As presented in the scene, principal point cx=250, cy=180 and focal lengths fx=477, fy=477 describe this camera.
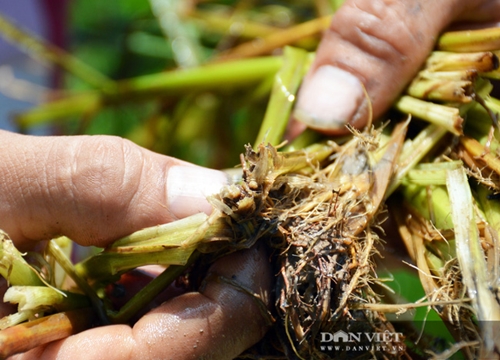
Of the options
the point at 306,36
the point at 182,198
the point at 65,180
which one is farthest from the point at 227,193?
the point at 306,36

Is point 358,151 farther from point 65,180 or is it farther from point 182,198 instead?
point 65,180

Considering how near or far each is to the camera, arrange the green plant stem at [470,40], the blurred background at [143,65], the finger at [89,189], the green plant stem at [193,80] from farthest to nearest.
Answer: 1. the blurred background at [143,65]
2. the green plant stem at [193,80]
3. the green plant stem at [470,40]
4. the finger at [89,189]

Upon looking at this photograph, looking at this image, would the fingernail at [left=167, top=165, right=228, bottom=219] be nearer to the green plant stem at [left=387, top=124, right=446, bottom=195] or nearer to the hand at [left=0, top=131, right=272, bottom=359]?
the hand at [left=0, top=131, right=272, bottom=359]

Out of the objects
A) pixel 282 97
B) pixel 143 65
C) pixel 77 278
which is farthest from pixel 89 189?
pixel 143 65

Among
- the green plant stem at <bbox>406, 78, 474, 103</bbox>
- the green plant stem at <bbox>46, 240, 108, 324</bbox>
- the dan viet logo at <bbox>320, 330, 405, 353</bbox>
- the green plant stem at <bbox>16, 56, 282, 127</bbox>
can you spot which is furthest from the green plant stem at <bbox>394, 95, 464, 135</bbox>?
the green plant stem at <bbox>46, 240, 108, 324</bbox>

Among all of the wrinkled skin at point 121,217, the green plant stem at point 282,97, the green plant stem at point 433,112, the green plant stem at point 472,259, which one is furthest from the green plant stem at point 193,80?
the green plant stem at point 472,259

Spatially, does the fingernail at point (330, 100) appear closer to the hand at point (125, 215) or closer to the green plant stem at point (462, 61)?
the green plant stem at point (462, 61)
